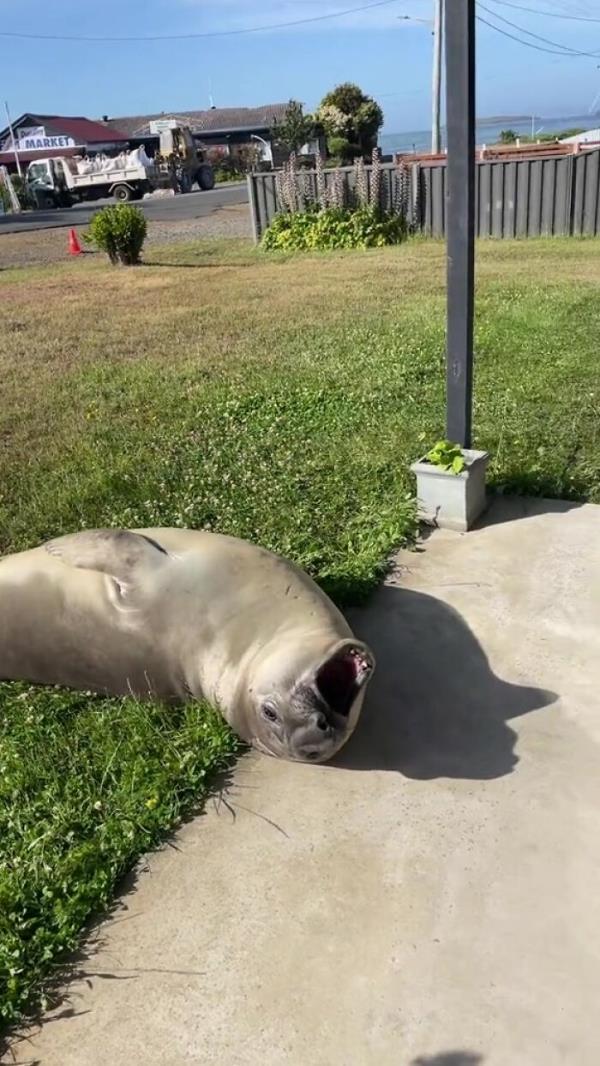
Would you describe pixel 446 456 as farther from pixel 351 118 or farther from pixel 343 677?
pixel 351 118

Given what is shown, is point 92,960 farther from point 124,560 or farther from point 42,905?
point 124,560

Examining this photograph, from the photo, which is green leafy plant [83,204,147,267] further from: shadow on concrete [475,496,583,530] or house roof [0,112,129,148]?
house roof [0,112,129,148]

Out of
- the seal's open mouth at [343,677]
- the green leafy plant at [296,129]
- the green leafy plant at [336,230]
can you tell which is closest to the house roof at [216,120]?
the green leafy plant at [296,129]

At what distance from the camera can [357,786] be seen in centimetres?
316

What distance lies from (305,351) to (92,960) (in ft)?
23.0

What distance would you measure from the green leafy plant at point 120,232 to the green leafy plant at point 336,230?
2641 mm

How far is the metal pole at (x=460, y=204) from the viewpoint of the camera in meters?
4.23

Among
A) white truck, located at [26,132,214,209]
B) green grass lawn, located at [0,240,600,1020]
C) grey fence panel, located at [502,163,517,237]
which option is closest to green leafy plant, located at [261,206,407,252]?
grey fence panel, located at [502,163,517,237]

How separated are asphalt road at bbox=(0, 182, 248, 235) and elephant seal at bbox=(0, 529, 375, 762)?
2530 centimetres

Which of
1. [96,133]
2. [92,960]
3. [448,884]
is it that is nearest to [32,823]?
[92,960]

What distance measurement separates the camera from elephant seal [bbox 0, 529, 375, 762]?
282 cm

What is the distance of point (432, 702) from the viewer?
354cm

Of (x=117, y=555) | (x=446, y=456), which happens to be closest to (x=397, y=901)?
(x=117, y=555)

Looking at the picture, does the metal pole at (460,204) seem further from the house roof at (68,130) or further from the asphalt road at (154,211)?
the house roof at (68,130)
